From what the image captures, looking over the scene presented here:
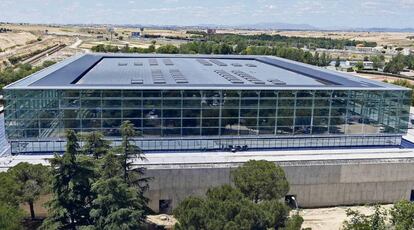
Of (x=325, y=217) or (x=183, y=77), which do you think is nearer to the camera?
(x=325, y=217)

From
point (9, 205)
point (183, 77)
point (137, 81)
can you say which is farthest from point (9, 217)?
point (183, 77)

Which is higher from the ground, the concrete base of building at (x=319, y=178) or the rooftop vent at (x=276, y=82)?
the rooftop vent at (x=276, y=82)

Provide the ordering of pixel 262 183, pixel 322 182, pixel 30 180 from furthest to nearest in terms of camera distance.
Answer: pixel 322 182, pixel 30 180, pixel 262 183

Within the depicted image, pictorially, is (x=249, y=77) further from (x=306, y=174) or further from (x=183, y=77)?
(x=306, y=174)

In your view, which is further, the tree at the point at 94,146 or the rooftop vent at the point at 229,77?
the rooftop vent at the point at 229,77

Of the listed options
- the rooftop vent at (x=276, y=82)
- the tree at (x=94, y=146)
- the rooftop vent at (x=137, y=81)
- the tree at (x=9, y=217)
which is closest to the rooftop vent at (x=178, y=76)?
the rooftop vent at (x=137, y=81)

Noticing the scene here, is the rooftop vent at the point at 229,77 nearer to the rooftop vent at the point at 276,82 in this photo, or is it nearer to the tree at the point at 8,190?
the rooftop vent at the point at 276,82

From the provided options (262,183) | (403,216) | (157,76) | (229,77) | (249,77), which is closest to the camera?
(403,216)
